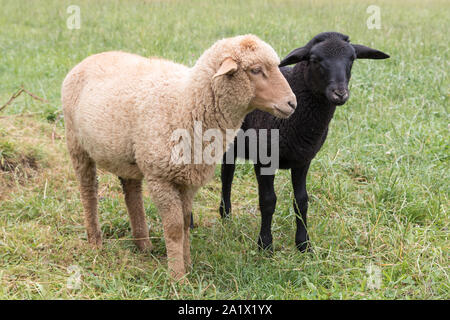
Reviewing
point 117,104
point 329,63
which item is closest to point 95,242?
point 117,104

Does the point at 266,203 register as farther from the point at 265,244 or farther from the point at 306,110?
the point at 306,110

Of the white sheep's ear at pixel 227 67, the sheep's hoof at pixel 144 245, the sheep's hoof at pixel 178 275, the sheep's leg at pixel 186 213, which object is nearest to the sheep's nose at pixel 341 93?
the white sheep's ear at pixel 227 67

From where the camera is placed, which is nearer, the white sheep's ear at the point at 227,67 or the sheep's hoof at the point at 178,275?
the white sheep's ear at the point at 227,67

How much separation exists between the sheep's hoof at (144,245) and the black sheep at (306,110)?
3.17ft

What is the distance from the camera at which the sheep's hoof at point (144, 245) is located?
4.23m

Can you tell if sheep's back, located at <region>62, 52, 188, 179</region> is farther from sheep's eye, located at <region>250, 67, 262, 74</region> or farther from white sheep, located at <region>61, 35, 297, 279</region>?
sheep's eye, located at <region>250, 67, 262, 74</region>

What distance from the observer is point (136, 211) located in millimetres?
4188

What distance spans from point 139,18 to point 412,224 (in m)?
7.13

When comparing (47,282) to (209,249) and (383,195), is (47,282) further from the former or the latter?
(383,195)

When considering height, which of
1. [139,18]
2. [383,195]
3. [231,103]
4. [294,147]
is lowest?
[383,195]

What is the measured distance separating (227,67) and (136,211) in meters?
1.72

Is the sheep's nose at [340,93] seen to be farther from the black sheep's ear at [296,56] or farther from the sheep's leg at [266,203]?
the sheep's leg at [266,203]
